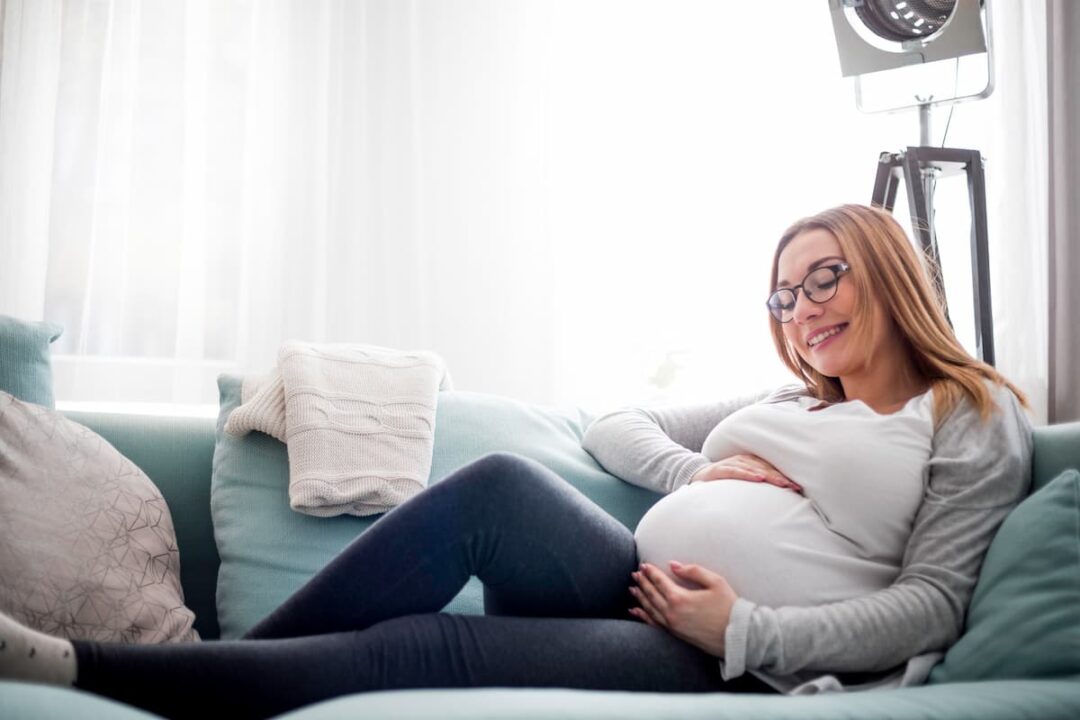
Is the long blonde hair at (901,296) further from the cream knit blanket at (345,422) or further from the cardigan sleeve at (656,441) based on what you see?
the cream knit blanket at (345,422)

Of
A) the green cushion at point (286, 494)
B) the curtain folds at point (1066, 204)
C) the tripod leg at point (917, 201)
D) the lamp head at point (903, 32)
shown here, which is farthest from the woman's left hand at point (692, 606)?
the curtain folds at point (1066, 204)

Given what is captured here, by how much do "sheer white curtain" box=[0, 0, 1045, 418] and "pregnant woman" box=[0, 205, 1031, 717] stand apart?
1.47 metres

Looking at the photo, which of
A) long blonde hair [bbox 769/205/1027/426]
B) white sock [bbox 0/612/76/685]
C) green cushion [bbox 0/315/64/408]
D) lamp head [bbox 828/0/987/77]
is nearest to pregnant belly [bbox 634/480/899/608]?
long blonde hair [bbox 769/205/1027/426]

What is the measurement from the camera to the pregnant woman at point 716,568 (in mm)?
1070

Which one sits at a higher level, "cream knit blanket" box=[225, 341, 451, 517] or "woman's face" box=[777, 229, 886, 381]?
"woman's face" box=[777, 229, 886, 381]

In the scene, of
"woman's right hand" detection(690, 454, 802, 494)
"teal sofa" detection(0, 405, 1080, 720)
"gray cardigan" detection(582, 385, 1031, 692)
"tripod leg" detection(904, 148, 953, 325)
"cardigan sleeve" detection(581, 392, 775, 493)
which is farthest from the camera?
"tripod leg" detection(904, 148, 953, 325)

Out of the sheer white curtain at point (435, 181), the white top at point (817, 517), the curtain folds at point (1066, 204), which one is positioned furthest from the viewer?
the curtain folds at point (1066, 204)

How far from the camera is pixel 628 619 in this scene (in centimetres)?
137

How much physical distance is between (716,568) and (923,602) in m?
0.27

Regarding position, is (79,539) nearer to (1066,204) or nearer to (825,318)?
(825,318)

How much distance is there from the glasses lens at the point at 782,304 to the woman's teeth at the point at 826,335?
0.23ft

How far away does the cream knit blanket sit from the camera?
156 cm

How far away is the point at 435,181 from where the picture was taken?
2.92 metres

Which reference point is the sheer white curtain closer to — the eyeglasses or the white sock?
the eyeglasses
